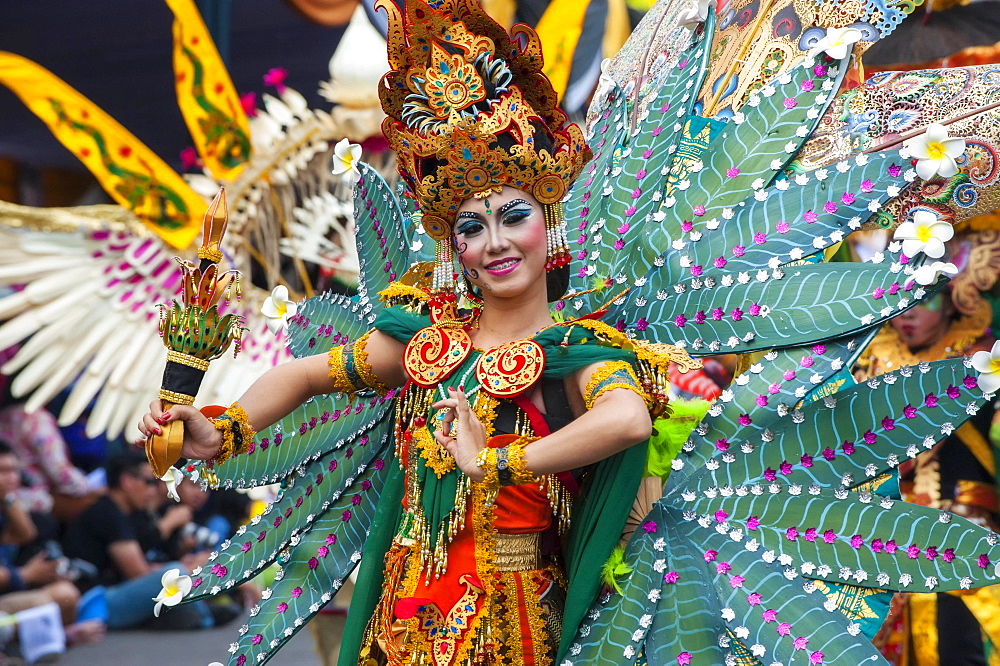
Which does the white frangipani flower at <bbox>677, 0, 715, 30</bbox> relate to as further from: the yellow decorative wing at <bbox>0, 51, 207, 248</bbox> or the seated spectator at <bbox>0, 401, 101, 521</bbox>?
the seated spectator at <bbox>0, 401, 101, 521</bbox>

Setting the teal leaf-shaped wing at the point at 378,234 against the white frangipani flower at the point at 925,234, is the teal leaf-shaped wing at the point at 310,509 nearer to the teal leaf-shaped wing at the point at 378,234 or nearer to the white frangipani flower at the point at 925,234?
the teal leaf-shaped wing at the point at 378,234

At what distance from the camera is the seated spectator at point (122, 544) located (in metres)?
5.68

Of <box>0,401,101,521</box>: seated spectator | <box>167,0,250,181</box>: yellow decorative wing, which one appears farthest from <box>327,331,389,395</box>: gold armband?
<box>0,401,101,521</box>: seated spectator

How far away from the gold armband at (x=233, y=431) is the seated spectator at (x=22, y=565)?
3591 millimetres

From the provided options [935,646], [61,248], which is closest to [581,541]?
[935,646]

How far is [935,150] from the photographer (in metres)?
2.09

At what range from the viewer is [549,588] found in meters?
2.21

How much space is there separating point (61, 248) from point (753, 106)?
135 inches

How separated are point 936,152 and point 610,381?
0.76 meters

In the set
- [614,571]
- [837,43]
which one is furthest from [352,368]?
[837,43]

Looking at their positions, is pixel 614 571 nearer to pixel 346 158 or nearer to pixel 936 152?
pixel 936 152

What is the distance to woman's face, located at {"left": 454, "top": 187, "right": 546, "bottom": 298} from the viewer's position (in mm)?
2135

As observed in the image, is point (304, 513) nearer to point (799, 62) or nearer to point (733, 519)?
point (733, 519)

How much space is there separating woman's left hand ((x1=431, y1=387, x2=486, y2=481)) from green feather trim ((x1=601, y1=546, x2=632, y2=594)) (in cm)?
38
